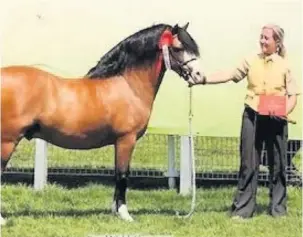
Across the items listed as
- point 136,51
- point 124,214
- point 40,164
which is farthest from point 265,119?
point 40,164

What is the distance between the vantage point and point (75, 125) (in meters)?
4.53

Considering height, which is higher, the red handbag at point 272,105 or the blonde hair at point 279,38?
the blonde hair at point 279,38

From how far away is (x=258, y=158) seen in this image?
4.95m

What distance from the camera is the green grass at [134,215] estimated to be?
14.8 feet

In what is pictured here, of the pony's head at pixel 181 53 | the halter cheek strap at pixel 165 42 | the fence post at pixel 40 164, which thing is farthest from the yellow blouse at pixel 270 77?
the fence post at pixel 40 164

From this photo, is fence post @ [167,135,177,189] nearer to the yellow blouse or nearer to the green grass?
the green grass

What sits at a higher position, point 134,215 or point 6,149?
point 6,149

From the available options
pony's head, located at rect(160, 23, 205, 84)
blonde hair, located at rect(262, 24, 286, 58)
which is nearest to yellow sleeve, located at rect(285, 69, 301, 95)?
blonde hair, located at rect(262, 24, 286, 58)

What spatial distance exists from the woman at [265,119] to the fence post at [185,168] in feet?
2.61

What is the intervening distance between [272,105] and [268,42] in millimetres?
389

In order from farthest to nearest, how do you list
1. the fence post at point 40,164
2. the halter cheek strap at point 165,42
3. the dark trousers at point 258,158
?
the fence post at point 40,164
the dark trousers at point 258,158
the halter cheek strap at point 165,42

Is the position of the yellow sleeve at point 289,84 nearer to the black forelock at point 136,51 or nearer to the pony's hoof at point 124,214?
the black forelock at point 136,51

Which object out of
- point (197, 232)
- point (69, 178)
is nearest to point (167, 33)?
point (197, 232)

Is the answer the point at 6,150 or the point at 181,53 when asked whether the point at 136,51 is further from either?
the point at 6,150
